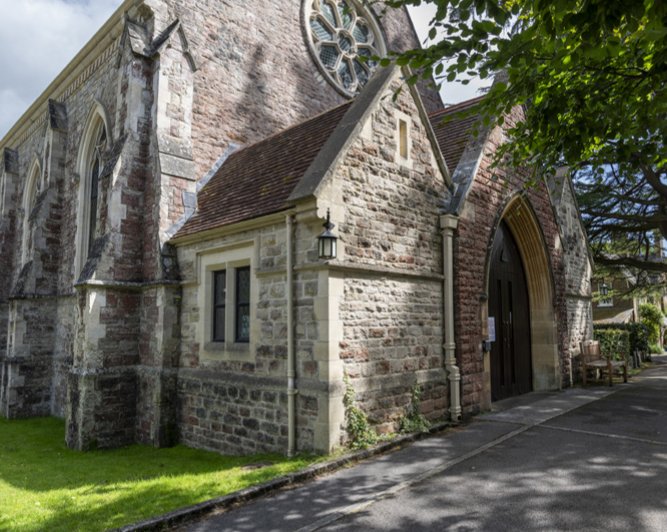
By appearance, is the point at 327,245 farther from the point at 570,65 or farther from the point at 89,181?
the point at 89,181

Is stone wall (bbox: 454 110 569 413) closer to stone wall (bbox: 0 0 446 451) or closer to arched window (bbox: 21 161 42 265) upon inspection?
stone wall (bbox: 0 0 446 451)

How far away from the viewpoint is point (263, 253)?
7996 mm

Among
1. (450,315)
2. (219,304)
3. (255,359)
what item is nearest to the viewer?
(255,359)

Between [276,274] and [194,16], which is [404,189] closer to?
[276,274]

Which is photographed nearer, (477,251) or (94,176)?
(477,251)

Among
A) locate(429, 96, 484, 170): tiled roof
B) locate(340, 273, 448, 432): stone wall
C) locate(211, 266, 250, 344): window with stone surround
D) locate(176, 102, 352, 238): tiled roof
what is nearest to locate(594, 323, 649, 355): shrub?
locate(429, 96, 484, 170): tiled roof

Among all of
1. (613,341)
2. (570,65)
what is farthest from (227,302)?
(613,341)

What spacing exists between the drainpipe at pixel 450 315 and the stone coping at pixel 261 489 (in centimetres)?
141

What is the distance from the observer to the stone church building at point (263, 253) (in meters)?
7.50

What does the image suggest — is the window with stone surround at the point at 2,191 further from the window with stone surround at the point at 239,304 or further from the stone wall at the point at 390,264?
the stone wall at the point at 390,264

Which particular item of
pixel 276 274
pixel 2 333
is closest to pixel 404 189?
pixel 276 274

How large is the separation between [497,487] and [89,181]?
12.9 metres

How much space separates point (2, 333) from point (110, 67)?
34.6ft

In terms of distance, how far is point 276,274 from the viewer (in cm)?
774
